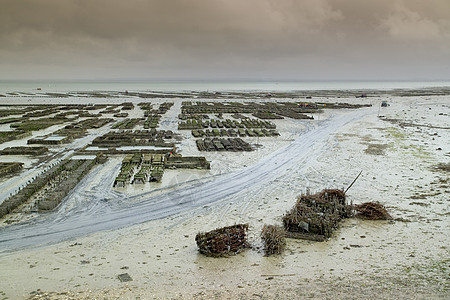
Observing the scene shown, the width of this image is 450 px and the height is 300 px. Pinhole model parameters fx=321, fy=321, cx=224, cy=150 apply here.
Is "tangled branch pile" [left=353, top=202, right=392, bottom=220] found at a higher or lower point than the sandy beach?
higher

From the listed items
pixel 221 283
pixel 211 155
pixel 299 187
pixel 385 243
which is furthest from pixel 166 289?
pixel 211 155

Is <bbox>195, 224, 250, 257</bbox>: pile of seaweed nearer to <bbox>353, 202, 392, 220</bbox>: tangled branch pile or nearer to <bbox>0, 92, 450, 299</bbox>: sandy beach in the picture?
<bbox>0, 92, 450, 299</bbox>: sandy beach

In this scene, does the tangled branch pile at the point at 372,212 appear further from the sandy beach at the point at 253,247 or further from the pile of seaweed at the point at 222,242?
the pile of seaweed at the point at 222,242

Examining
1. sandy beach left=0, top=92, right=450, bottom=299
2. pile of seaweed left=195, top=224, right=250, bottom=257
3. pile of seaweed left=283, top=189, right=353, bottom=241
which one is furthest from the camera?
pile of seaweed left=283, top=189, right=353, bottom=241

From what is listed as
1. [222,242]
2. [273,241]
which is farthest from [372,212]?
[222,242]

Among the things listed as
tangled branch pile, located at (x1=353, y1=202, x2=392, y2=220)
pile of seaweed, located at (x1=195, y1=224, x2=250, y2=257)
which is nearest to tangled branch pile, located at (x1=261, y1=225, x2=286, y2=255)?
pile of seaweed, located at (x1=195, y1=224, x2=250, y2=257)

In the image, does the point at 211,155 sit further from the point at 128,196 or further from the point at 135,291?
the point at 135,291

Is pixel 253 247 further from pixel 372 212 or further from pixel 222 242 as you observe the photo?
pixel 372 212
